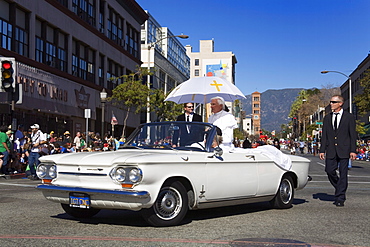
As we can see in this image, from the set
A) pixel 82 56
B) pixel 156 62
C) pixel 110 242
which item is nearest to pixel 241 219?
pixel 110 242

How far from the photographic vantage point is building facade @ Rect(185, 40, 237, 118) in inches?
7406

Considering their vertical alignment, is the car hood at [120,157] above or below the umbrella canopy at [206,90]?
below

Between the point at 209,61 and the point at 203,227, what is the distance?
186m

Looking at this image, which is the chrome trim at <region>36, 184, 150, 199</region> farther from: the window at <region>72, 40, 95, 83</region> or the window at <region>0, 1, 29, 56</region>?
the window at <region>72, 40, 95, 83</region>

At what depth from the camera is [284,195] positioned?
868cm

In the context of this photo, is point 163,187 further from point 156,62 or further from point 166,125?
point 156,62

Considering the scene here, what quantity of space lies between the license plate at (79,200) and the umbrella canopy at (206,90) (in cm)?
496

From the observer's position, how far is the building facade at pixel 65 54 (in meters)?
25.3

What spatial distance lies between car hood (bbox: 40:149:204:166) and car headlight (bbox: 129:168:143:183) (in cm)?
12

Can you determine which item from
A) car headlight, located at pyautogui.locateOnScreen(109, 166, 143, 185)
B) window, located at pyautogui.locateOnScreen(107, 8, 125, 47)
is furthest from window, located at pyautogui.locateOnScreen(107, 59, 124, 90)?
car headlight, located at pyautogui.locateOnScreen(109, 166, 143, 185)

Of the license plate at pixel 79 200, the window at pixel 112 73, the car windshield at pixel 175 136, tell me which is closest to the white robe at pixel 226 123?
the car windshield at pixel 175 136

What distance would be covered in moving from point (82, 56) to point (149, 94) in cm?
544

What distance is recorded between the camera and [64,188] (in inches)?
262

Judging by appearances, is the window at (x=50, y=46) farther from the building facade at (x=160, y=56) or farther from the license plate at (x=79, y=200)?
the license plate at (x=79, y=200)
